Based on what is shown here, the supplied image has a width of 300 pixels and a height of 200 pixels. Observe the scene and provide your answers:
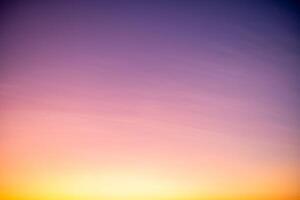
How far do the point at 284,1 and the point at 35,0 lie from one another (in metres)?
3.27

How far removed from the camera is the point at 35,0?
12.9ft

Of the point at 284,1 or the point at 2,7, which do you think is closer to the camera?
→ the point at 2,7

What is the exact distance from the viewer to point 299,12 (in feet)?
14.6

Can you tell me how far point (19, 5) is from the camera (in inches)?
154

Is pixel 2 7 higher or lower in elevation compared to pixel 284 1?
lower

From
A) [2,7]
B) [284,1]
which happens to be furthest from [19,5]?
[284,1]

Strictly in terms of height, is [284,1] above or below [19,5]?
above

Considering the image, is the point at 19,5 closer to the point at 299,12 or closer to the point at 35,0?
the point at 35,0

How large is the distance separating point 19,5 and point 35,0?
0.65ft

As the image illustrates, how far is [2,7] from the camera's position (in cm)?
384

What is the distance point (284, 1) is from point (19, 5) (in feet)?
11.3

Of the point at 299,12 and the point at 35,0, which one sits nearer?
the point at 35,0

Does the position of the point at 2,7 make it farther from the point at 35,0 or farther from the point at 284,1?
the point at 284,1

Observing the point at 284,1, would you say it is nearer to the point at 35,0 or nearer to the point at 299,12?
the point at 299,12
